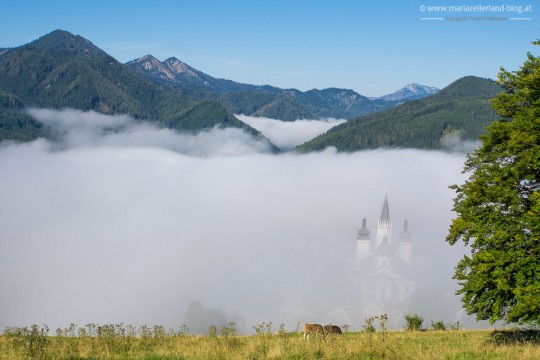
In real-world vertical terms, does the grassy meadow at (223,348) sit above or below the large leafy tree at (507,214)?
below

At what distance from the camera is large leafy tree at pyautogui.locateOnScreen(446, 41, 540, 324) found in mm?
18594

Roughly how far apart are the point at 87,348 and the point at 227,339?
4760 millimetres

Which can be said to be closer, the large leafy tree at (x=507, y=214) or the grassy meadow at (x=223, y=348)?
the grassy meadow at (x=223, y=348)

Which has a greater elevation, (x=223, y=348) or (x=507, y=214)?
(x=507, y=214)

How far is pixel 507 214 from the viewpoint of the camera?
1992 cm

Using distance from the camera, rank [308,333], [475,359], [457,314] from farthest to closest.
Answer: [457,314]
[308,333]
[475,359]

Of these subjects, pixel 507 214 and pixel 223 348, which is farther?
pixel 507 214

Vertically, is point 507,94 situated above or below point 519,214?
above

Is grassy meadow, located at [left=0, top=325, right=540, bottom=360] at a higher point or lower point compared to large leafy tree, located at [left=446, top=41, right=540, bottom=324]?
lower

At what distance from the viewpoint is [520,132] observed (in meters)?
19.7

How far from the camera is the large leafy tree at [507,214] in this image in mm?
18594

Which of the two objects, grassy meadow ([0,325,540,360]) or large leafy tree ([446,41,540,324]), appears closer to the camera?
grassy meadow ([0,325,540,360])

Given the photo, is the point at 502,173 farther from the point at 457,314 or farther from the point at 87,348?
the point at 457,314

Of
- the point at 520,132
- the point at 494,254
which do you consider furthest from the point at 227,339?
the point at 520,132
